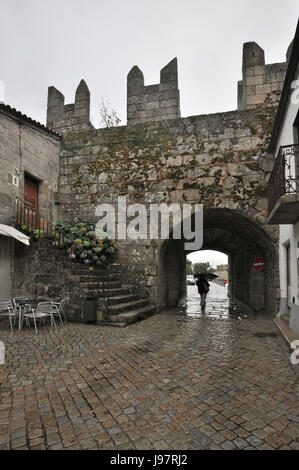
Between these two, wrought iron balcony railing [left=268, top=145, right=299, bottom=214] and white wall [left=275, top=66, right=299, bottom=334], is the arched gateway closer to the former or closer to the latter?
white wall [left=275, top=66, right=299, bottom=334]

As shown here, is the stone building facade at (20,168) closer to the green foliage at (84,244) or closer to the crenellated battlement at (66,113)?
the crenellated battlement at (66,113)

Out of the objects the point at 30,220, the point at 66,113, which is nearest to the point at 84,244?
the point at 30,220

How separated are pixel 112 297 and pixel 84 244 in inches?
72.6

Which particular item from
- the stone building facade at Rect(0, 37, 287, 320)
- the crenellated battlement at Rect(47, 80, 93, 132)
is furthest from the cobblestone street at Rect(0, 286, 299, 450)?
the crenellated battlement at Rect(47, 80, 93, 132)

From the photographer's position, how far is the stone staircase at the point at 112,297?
6.29 m

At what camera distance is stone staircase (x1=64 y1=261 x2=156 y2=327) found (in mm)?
6285

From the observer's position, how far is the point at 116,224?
881 cm

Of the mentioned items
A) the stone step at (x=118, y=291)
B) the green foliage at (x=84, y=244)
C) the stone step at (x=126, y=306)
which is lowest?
the stone step at (x=126, y=306)

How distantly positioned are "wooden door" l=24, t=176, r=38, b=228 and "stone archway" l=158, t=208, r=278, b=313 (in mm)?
4327

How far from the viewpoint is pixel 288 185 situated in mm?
4520

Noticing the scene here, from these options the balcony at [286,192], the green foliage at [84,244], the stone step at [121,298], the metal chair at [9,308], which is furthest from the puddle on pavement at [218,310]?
the metal chair at [9,308]

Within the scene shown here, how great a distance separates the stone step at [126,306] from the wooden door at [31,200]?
13.2 feet

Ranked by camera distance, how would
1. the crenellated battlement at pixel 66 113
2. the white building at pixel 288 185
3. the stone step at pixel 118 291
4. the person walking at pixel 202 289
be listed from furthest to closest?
the crenellated battlement at pixel 66 113
the person walking at pixel 202 289
the stone step at pixel 118 291
the white building at pixel 288 185

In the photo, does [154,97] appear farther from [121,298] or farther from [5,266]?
[5,266]
